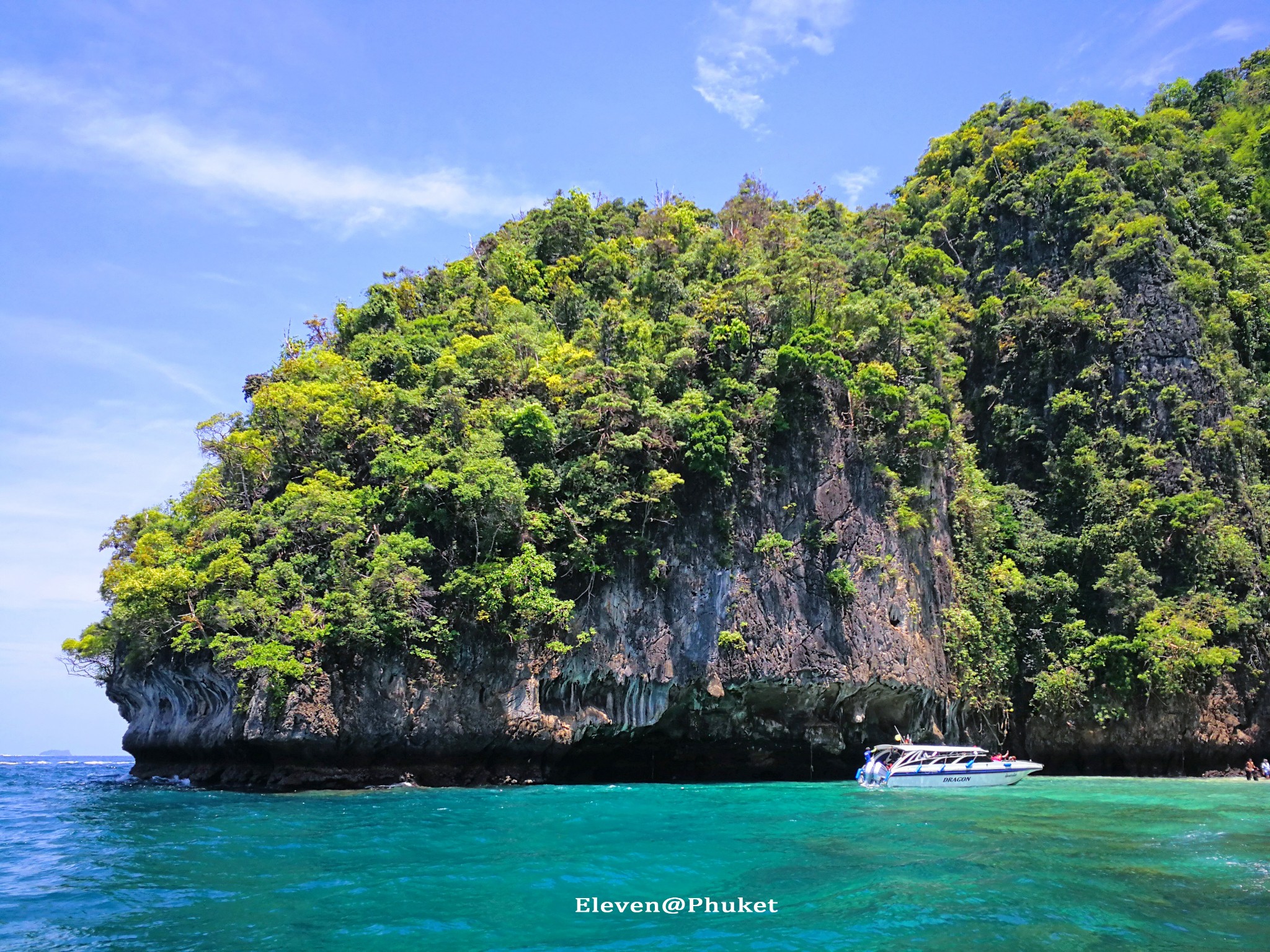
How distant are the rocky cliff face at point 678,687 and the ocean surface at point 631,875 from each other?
12.0 ft

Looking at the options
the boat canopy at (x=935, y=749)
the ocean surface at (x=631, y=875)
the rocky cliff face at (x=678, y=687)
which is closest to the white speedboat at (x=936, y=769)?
the boat canopy at (x=935, y=749)

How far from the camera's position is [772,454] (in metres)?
25.6

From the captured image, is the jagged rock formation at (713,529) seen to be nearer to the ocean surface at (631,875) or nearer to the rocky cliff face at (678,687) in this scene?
the rocky cliff face at (678,687)

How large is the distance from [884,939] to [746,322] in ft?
68.3

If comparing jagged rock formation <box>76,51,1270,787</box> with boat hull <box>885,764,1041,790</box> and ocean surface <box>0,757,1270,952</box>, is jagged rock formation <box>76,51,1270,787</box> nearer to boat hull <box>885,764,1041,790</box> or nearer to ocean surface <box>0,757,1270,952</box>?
boat hull <box>885,764,1041,790</box>

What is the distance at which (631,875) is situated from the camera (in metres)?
10.3

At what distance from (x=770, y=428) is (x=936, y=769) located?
10.8 meters

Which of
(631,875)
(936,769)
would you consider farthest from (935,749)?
(631,875)

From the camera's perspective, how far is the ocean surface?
7.91 meters

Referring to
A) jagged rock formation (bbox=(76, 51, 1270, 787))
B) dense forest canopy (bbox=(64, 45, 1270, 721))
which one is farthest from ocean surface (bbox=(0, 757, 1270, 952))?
dense forest canopy (bbox=(64, 45, 1270, 721))

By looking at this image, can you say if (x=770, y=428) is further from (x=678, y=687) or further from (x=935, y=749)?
(x=935, y=749)

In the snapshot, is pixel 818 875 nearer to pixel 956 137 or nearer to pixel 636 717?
pixel 636 717

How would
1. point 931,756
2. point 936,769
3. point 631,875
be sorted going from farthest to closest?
point 931,756 → point 936,769 → point 631,875

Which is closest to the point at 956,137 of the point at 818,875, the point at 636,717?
the point at 636,717
